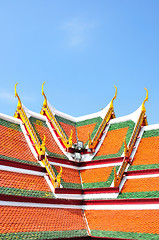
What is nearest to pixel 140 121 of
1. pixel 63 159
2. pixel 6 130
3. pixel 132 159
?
pixel 132 159

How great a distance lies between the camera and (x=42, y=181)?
40.0 ft

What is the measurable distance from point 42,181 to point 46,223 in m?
2.37

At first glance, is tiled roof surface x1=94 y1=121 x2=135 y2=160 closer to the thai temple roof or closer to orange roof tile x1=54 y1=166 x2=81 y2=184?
the thai temple roof

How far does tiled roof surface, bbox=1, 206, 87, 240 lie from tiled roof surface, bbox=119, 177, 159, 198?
2.45 m

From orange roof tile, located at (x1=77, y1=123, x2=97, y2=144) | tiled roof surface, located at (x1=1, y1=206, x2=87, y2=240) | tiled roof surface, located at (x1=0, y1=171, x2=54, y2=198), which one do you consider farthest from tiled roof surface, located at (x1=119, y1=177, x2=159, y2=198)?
orange roof tile, located at (x1=77, y1=123, x2=97, y2=144)

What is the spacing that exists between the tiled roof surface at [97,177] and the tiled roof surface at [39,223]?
1.94 m

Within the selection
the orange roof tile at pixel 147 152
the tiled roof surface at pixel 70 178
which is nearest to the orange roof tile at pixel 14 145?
the tiled roof surface at pixel 70 178

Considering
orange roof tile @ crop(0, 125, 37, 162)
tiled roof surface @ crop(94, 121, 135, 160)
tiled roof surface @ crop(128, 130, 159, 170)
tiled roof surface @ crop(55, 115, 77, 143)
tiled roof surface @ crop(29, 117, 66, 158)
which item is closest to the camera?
orange roof tile @ crop(0, 125, 37, 162)

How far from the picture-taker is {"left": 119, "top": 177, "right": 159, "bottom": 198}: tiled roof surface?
1145 cm

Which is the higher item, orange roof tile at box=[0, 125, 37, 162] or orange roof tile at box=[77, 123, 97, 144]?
orange roof tile at box=[0, 125, 37, 162]

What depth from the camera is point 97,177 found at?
13.7m

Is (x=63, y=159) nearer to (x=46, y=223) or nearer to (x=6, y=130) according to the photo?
(x=6, y=130)

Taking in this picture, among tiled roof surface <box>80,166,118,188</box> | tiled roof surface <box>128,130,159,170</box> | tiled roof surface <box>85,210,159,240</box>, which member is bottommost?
tiled roof surface <box>85,210,159,240</box>

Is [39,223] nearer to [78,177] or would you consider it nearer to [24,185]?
[24,185]
